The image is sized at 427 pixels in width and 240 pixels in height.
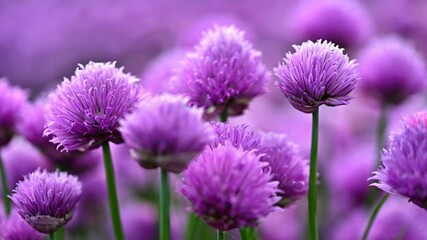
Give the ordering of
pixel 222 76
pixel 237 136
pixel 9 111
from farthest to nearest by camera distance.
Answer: pixel 9 111, pixel 222 76, pixel 237 136

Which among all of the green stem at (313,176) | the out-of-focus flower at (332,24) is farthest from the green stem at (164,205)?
the out-of-focus flower at (332,24)

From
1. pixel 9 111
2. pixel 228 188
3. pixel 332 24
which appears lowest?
pixel 228 188

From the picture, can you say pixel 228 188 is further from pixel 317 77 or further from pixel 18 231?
pixel 18 231

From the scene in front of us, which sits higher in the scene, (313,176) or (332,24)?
(332,24)

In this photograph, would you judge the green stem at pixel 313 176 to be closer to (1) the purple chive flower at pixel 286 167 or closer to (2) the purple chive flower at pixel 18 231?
(1) the purple chive flower at pixel 286 167

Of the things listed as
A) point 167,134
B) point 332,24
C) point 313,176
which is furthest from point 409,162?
point 332,24

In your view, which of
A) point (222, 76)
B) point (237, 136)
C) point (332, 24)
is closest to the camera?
point (237, 136)

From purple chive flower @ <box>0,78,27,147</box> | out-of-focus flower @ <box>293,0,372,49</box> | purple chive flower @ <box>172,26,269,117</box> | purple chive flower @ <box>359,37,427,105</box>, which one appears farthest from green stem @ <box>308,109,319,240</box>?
out-of-focus flower @ <box>293,0,372,49</box>

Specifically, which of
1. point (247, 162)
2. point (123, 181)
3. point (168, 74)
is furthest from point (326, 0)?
point (247, 162)
